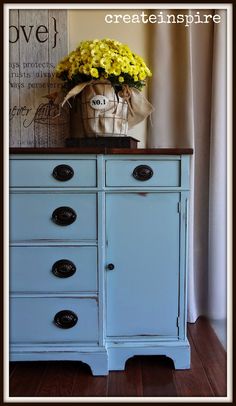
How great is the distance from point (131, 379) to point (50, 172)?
35.7 inches

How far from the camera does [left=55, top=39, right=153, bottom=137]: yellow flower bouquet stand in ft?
4.50

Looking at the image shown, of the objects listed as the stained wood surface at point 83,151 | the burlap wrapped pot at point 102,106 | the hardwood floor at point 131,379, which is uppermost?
the burlap wrapped pot at point 102,106

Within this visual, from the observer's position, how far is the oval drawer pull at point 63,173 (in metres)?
1.29

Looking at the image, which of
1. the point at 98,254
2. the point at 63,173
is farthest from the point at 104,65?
the point at 98,254

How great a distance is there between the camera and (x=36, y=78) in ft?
5.71

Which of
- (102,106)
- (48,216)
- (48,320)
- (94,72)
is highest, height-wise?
(94,72)

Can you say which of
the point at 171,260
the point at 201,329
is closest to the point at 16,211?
the point at 171,260

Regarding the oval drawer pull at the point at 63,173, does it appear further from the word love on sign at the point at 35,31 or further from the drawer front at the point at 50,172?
the word love on sign at the point at 35,31

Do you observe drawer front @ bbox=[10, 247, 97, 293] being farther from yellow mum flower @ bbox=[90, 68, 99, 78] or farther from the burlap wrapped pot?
yellow mum flower @ bbox=[90, 68, 99, 78]

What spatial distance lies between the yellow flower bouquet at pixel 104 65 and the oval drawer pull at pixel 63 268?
0.77 meters

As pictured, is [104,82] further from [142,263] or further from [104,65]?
[142,263]

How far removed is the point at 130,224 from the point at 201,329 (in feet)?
2.74

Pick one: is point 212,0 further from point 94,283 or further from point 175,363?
point 175,363

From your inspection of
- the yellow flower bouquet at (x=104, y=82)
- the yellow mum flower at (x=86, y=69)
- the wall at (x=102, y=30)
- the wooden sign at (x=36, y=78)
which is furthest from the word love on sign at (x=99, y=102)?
the wall at (x=102, y=30)
